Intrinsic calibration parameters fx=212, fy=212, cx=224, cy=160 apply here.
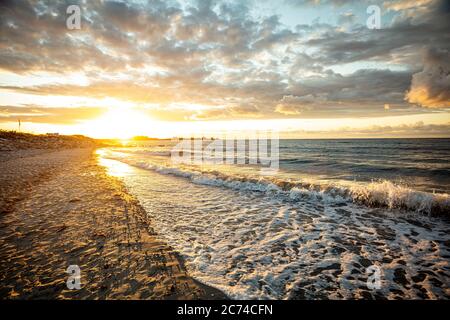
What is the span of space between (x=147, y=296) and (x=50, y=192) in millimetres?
10570

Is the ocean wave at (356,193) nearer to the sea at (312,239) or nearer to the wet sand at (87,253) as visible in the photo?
the sea at (312,239)

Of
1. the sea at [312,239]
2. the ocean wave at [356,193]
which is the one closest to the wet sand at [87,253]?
the sea at [312,239]

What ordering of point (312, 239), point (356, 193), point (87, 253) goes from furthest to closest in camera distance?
point (356, 193) → point (312, 239) → point (87, 253)

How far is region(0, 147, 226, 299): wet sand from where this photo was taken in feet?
13.4

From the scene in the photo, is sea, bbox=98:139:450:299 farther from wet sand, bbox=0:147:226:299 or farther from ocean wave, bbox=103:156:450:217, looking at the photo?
wet sand, bbox=0:147:226:299

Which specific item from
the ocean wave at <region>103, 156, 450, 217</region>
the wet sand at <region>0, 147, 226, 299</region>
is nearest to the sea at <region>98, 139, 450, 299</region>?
the ocean wave at <region>103, 156, 450, 217</region>

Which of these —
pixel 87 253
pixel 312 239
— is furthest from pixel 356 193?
pixel 87 253

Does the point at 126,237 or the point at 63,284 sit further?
the point at 126,237

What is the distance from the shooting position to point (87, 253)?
5375 mm

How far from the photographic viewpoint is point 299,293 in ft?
14.1

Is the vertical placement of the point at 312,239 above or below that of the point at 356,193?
below

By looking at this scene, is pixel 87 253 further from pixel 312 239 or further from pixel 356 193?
pixel 356 193
